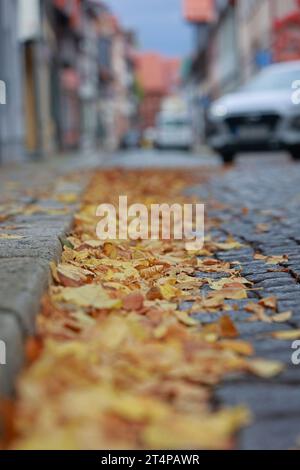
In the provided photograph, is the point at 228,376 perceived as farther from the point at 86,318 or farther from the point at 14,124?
the point at 14,124

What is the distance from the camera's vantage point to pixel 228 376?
234 cm

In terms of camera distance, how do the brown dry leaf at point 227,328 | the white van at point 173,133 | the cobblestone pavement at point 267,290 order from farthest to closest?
the white van at point 173,133 < the brown dry leaf at point 227,328 < the cobblestone pavement at point 267,290

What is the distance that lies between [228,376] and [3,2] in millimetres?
18779

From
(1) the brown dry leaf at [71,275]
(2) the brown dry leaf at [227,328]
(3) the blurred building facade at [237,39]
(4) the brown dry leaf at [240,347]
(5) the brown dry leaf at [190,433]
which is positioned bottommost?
(5) the brown dry leaf at [190,433]

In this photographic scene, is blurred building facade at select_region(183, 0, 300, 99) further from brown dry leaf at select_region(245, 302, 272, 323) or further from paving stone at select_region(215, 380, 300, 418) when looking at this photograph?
paving stone at select_region(215, 380, 300, 418)

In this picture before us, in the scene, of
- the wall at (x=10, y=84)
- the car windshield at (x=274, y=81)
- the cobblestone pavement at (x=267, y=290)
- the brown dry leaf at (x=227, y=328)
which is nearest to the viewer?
the cobblestone pavement at (x=267, y=290)

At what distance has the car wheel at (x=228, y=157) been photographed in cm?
1677

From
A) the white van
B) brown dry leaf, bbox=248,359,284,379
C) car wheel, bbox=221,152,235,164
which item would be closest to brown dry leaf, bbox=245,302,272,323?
brown dry leaf, bbox=248,359,284,379

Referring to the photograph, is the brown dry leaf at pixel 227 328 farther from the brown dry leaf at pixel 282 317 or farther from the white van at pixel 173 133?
the white van at pixel 173 133

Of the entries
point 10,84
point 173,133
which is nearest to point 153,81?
point 173,133

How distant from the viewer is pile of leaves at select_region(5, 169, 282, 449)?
186cm

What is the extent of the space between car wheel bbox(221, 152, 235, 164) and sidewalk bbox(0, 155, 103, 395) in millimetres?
8411

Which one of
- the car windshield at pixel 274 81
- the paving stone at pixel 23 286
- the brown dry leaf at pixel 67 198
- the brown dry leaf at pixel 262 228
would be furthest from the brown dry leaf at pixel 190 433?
the car windshield at pixel 274 81
